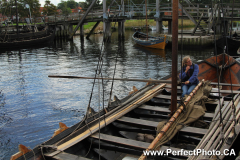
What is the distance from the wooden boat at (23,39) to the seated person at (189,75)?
92.7 feet

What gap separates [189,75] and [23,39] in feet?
99.0

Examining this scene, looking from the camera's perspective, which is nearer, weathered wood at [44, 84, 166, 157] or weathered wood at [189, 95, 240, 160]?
weathered wood at [189, 95, 240, 160]

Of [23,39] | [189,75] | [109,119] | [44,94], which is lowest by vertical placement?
[44,94]

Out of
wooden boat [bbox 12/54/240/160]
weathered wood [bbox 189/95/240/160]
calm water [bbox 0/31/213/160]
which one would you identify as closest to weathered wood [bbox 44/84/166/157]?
wooden boat [bbox 12/54/240/160]

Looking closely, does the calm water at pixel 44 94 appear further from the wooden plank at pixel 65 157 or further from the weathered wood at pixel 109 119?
the wooden plank at pixel 65 157

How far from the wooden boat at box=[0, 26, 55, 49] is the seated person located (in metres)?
28.3

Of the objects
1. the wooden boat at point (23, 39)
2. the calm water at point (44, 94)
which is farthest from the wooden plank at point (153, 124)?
the wooden boat at point (23, 39)

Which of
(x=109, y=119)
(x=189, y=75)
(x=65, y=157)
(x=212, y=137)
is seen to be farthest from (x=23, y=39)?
(x=212, y=137)

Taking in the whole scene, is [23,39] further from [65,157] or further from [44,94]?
[65,157]

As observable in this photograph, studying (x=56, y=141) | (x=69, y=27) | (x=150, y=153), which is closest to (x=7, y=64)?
(x=56, y=141)

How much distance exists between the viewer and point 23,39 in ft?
109

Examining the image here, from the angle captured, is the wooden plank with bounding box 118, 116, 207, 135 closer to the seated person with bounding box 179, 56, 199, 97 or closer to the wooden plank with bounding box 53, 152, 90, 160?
the wooden plank with bounding box 53, 152, 90, 160

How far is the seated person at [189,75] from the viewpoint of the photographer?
25.4 ft

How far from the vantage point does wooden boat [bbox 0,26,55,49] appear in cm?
3084
